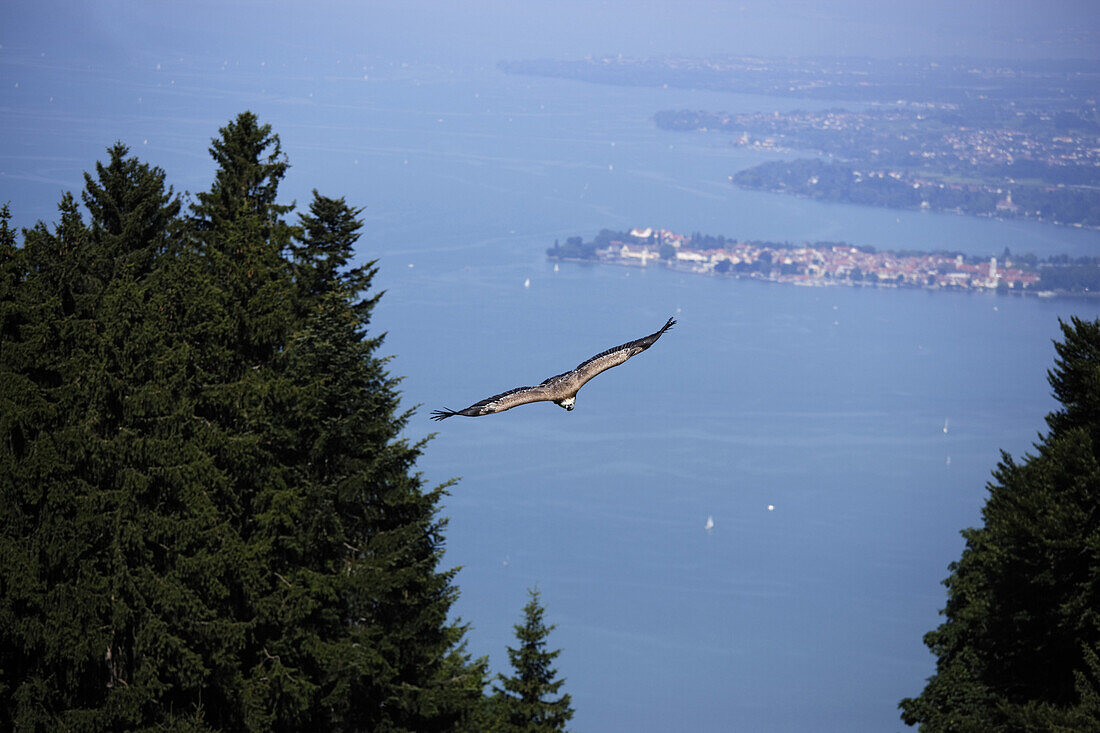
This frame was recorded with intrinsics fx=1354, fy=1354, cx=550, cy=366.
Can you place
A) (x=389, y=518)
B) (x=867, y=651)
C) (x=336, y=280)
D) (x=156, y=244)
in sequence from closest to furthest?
(x=389, y=518)
(x=336, y=280)
(x=156, y=244)
(x=867, y=651)

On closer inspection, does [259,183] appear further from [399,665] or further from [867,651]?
[867,651]

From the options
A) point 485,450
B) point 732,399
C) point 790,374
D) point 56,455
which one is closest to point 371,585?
point 56,455

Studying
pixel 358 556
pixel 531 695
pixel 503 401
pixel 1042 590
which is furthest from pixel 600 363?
pixel 1042 590

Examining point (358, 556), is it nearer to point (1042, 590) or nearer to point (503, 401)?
point (503, 401)

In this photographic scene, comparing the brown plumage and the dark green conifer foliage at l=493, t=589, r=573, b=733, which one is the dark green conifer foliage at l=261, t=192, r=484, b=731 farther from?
the brown plumage

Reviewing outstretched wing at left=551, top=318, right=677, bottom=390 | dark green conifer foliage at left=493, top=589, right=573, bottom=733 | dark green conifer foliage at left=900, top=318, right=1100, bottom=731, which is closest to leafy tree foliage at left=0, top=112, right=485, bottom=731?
dark green conifer foliage at left=493, top=589, right=573, bottom=733
